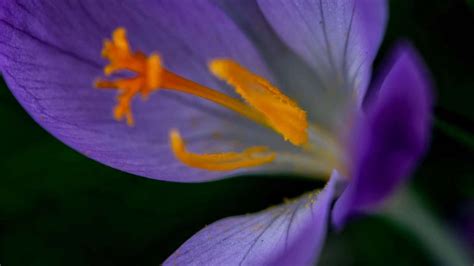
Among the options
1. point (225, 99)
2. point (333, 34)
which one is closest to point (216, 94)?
point (225, 99)

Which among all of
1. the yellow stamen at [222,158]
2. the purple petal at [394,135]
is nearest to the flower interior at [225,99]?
the yellow stamen at [222,158]

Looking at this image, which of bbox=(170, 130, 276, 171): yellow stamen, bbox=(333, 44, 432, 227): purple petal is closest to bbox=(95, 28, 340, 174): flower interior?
bbox=(170, 130, 276, 171): yellow stamen

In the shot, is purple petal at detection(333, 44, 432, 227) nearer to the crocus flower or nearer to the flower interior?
the crocus flower

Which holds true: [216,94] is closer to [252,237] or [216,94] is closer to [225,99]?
[225,99]

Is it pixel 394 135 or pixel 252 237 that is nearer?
pixel 394 135

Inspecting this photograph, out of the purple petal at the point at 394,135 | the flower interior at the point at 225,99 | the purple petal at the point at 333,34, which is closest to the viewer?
the purple petal at the point at 394,135

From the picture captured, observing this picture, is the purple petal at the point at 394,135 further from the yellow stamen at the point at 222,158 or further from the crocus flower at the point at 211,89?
the yellow stamen at the point at 222,158
